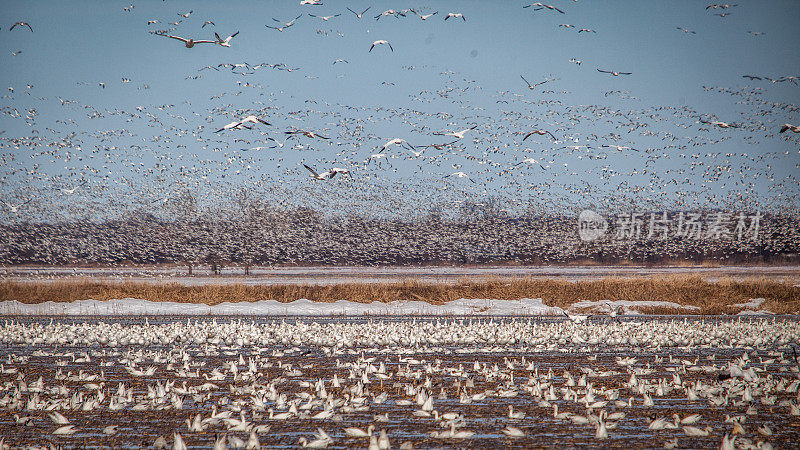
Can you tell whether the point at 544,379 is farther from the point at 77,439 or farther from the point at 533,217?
the point at 533,217

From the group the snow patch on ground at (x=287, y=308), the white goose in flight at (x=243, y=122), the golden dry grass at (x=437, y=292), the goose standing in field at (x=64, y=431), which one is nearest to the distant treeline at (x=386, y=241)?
the golden dry grass at (x=437, y=292)

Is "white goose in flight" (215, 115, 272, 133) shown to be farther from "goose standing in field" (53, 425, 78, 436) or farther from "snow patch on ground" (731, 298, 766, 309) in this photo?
"snow patch on ground" (731, 298, 766, 309)

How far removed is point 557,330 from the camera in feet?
55.6

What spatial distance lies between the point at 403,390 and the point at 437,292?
17704mm

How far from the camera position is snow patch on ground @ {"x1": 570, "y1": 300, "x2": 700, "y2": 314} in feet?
81.1

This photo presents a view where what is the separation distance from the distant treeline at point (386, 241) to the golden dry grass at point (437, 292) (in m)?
35.4

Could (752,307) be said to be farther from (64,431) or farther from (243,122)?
(64,431)

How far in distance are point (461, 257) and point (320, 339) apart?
5950 cm

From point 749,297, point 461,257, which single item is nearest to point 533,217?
point 461,257

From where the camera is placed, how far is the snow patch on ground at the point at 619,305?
24.7m

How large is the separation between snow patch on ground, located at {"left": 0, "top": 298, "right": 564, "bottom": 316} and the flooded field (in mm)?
7014

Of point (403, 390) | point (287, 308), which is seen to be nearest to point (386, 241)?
point (287, 308)

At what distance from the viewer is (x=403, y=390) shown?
10.2 m

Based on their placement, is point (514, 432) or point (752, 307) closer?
point (514, 432)
